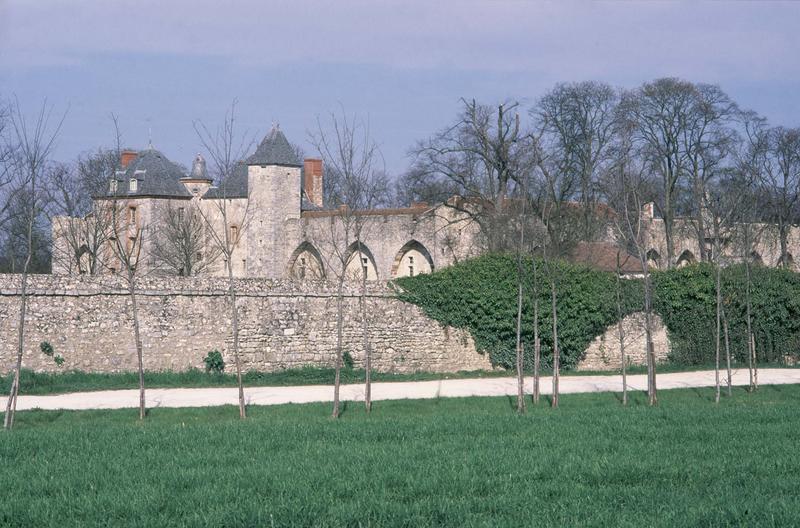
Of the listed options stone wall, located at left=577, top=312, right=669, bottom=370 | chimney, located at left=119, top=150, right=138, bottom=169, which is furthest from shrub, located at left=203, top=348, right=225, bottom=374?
chimney, located at left=119, top=150, right=138, bottom=169

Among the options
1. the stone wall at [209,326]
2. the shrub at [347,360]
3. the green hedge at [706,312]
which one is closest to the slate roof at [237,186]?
the stone wall at [209,326]

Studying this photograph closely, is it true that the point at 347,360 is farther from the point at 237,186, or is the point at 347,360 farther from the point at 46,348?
the point at 237,186

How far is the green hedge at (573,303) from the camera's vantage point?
78.2ft

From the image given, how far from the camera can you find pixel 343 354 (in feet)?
74.2

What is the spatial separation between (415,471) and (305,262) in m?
39.0

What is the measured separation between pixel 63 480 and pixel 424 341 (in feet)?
52.2

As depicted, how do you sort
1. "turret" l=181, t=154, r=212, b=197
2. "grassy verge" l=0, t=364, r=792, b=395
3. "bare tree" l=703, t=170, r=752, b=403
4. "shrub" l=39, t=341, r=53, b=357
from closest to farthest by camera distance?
1. "bare tree" l=703, t=170, r=752, b=403
2. "grassy verge" l=0, t=364, r=792, b=395
3. "shrub" l=39, t=341, r=53, b=357
4. "turret" l=181, t=154, r=212, b=197

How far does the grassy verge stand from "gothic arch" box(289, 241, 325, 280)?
77.8 feet

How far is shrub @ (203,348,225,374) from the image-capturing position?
21141 mm

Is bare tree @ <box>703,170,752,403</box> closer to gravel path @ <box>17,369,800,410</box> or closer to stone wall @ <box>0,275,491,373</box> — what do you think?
gravel path @ <box>17,369,800,410</box>

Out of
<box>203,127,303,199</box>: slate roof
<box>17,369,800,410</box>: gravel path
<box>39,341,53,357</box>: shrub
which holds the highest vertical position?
<box>203,127,303,199</box>: slate roof

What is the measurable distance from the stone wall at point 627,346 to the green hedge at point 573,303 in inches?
8.2

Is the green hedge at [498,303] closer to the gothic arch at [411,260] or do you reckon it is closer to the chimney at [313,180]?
the gothic arch at [411,260]

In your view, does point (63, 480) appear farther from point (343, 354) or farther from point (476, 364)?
point (476, 364)
